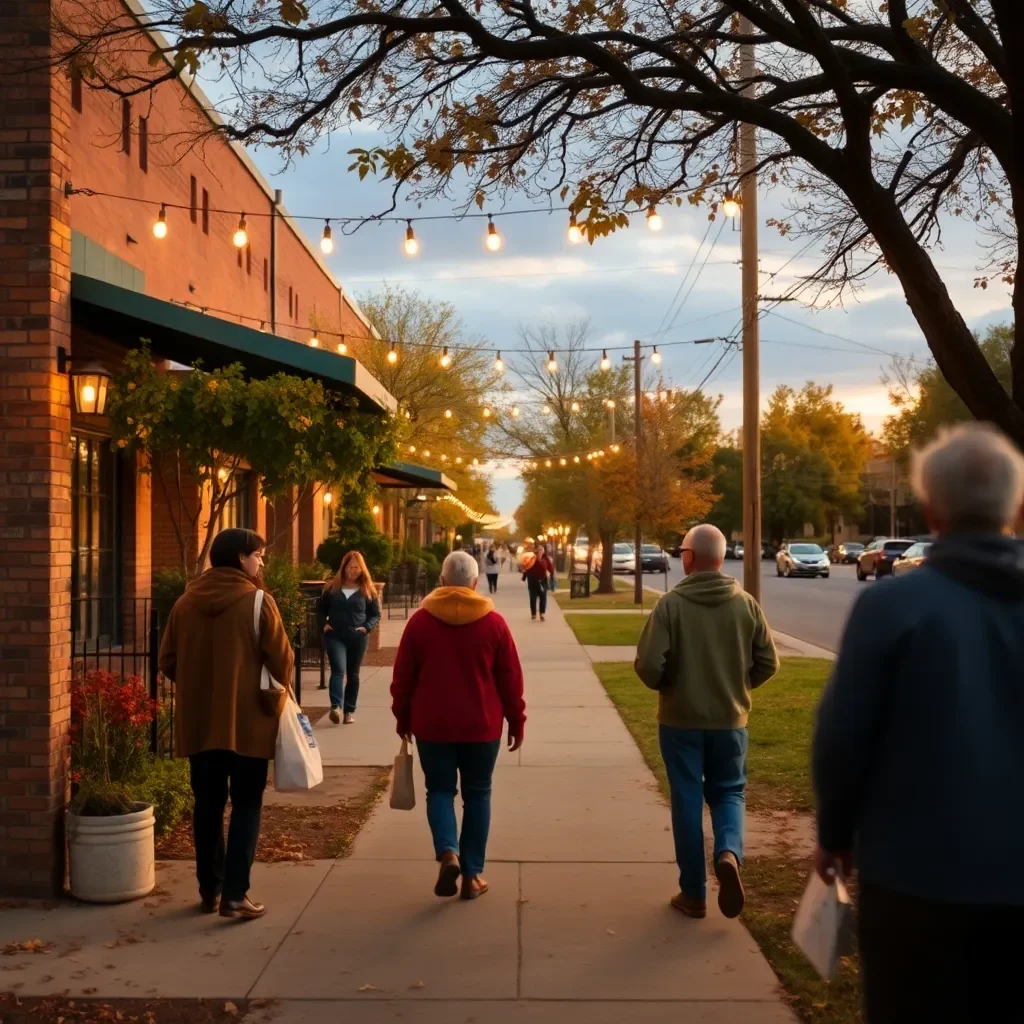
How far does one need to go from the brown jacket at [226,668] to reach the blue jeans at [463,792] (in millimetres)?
815

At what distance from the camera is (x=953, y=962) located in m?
2.60

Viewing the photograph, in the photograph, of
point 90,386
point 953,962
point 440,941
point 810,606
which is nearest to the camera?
point 953,962

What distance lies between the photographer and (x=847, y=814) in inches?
111

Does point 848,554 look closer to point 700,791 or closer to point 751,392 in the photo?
point 751,392

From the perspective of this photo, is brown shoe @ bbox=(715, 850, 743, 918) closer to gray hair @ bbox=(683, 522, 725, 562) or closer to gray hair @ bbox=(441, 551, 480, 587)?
gray hair @ bbox=(683, 522, 725, 562)

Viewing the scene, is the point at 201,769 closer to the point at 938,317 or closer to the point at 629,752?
the point at 938,317

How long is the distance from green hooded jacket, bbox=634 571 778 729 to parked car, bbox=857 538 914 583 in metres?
38.4

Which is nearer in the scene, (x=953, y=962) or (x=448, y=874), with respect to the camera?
(x=953, y=962)

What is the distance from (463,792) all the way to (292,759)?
3.02ft

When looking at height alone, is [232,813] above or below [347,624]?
below

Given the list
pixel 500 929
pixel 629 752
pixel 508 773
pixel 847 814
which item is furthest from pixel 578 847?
pixel 847 814

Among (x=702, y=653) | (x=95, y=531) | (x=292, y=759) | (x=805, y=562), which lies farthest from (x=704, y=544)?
(x=805, y=562)

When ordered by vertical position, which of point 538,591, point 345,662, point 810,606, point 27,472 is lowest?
point 810,606

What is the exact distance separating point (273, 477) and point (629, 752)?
3.83 m
